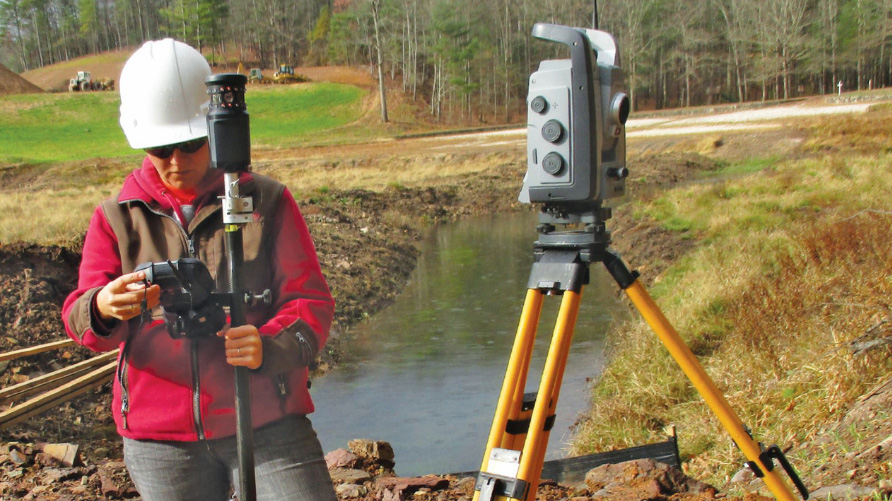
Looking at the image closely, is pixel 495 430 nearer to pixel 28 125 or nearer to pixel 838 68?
pixel 28 125

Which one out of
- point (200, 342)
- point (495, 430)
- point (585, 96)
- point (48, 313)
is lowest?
point (48, 313)

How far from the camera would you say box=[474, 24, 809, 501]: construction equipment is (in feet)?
6.52

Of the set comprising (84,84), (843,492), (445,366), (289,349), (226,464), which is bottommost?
(445,366)

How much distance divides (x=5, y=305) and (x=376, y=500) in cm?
547

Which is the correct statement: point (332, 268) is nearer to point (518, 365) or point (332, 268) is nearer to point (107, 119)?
point (518, 365)

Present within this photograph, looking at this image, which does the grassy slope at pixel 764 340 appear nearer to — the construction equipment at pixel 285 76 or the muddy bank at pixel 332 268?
the muddy bank at pixel 332 268

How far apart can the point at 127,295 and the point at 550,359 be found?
0.98 metres

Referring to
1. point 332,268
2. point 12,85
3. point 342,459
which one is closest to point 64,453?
point 342,459

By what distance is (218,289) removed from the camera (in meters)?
1.90

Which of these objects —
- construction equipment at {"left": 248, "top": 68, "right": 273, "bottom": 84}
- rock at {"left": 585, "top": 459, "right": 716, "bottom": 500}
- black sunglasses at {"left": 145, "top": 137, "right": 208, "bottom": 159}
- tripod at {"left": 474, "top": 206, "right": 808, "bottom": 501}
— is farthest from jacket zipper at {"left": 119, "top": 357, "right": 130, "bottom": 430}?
construction equipment at {"left": 248, "top": 68, "right": 273, "bottom": 84}

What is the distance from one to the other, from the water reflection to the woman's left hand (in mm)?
3886

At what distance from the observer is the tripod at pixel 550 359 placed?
2039mm

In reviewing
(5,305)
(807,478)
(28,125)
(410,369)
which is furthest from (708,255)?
(28,125)

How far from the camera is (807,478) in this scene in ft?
11.0
